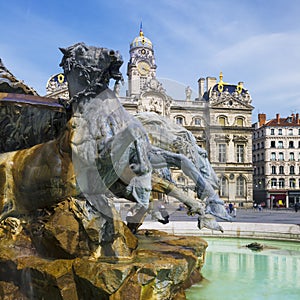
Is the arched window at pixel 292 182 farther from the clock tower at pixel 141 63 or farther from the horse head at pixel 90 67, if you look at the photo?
the horse head at pixel 90 67

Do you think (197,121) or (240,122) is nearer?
(197,121)

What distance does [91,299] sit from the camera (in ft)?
13.9

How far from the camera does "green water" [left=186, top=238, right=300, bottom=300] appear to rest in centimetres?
592

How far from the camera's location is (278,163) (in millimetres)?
54438

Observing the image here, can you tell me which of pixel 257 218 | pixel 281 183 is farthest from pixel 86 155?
pixel 281 183

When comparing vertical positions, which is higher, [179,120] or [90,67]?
[179,120]

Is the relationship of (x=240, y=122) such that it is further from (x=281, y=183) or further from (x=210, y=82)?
(x=281, y=183)

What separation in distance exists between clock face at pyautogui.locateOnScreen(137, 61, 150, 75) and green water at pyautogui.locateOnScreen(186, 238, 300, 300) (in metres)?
39.2

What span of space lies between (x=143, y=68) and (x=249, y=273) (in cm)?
4261

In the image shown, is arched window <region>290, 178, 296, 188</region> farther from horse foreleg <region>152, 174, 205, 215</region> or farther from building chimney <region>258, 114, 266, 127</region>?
horse foreleg <region>152, 174, 205, 215</region>

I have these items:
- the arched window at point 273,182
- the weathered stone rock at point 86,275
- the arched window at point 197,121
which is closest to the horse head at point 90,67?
the weathered stone rock at point 86,275

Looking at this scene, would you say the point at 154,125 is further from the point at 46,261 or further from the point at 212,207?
the point at 46,261

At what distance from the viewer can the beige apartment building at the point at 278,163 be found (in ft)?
173

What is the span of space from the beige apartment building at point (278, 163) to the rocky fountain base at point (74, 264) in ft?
166
